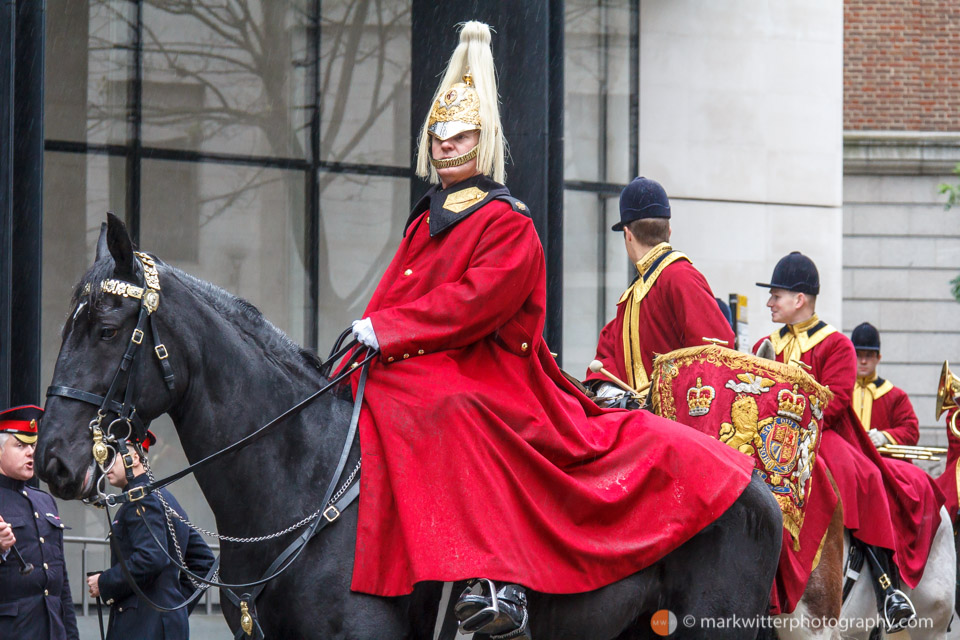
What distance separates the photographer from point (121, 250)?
4.45m

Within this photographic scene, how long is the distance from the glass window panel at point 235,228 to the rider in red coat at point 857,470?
665cm

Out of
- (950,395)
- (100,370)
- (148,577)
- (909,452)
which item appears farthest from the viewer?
(909,452)

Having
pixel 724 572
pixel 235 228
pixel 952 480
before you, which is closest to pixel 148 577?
pixel 724 572

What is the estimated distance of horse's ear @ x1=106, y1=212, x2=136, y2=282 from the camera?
4.40 meters

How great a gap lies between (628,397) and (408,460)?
209cm

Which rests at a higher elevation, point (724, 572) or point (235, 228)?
point (235, 228)

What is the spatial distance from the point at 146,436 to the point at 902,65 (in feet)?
71.5

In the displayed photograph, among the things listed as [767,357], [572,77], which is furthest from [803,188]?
[767,357]

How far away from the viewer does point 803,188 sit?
16.1m

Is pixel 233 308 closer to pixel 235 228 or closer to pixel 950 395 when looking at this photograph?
pixel 950 395

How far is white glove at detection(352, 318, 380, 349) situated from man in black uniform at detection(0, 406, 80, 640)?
2.87 meters

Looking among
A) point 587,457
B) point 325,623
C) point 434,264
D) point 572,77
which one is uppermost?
point 572,77

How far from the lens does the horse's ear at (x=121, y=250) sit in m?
4.40

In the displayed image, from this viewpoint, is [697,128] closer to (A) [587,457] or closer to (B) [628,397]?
(B) [628,397]
